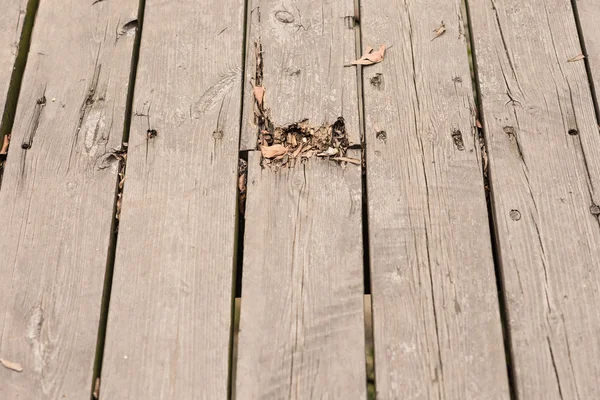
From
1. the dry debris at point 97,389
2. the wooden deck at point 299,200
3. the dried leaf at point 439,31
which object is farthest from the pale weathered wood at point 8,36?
the dried leaf at point 439,31

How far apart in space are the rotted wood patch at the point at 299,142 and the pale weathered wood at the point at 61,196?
1.51 feet

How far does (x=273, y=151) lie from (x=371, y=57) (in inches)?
18.8

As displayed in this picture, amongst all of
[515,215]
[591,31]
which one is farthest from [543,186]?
[591,31]

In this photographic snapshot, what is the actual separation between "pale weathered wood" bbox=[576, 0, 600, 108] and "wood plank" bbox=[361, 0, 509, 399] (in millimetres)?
400

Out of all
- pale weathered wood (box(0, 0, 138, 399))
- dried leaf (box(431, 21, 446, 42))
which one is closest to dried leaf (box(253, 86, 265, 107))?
pale weathered wood (box(0, 0, 138, 399))

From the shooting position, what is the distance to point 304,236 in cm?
197

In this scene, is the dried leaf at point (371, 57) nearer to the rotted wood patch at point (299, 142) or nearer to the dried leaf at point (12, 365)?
the rotted wood patch at point (299, 142)

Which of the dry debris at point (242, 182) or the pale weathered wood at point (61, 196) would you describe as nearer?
the pale weathered wood at point (61, 196)

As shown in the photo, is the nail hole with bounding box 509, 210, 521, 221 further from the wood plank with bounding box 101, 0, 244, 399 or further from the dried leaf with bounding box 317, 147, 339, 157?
the wood plank with bounding box 101, 0, 244, 399

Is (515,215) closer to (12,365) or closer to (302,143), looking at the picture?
(302,143)

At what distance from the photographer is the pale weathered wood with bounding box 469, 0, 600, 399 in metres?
1.80

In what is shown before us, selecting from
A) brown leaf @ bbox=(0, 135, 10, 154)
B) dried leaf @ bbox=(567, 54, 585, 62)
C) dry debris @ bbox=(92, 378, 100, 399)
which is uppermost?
dried leaf @ bbox=(567, 54, 585, 62)

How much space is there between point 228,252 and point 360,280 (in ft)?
1.25

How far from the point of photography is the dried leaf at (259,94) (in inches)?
85.6
